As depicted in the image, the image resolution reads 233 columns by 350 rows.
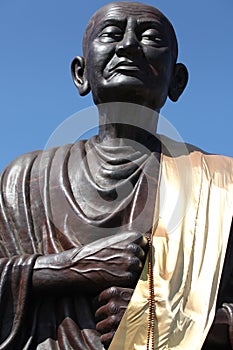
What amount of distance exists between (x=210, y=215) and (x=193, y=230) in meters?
0.14

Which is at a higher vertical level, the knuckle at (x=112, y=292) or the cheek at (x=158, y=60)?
the cheek at (x=158, y=60)

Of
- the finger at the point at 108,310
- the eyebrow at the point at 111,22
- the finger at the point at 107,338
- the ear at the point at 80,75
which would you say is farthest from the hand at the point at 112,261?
the eyebrow at the point at 111,22

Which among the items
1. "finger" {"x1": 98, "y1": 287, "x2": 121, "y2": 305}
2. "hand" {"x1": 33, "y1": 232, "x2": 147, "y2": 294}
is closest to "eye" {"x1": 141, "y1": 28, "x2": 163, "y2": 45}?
"hand" {"x1": 33, "y1": 232, "x2": 147, "y2": 294}

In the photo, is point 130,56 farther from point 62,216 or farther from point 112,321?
point 112,321

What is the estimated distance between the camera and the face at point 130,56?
485 cm

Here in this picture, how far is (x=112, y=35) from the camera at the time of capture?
196 inches

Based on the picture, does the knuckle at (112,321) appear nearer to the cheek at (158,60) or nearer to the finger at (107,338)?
the finger at (107,338)

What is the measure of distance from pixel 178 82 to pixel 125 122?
481 mm

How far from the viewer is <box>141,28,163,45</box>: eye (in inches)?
195

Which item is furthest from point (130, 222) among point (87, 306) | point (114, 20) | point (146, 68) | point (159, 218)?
point (114, 20)

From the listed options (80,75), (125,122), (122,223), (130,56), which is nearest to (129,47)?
(130,56)

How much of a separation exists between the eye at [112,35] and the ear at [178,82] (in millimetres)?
467

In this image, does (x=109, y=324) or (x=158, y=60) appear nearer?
(x=109, y=324)

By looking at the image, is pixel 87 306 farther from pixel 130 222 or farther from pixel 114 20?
pixel 114 20
